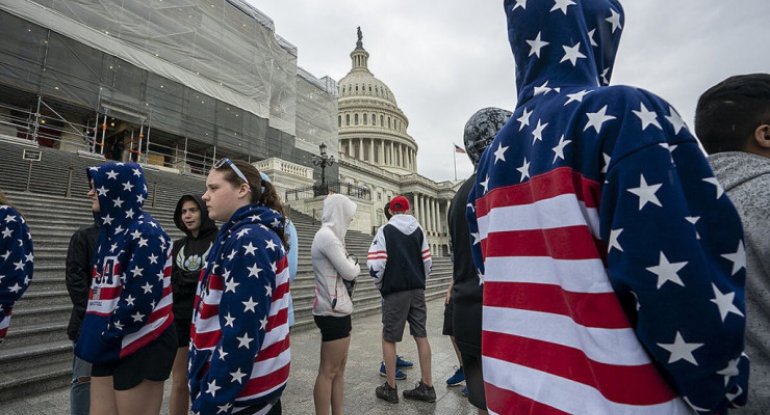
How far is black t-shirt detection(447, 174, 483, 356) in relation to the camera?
7.63 ft

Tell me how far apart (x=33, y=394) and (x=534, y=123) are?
18.3ft

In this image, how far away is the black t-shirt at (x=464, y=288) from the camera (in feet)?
7.63

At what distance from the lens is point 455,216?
8.80 ft

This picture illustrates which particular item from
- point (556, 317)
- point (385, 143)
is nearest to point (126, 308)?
point (556, 317)

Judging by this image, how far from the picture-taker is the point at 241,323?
5.43 ft

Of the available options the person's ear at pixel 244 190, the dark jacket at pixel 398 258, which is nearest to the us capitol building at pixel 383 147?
the dark jacket at pixel 398 258

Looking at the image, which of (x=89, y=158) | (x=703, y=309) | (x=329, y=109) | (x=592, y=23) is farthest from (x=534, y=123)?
(x=329, y=109)

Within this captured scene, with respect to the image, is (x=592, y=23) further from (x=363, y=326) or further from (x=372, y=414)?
(x=363, y=326)

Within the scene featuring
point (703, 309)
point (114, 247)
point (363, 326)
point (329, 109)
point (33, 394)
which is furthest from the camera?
point (329, 109)

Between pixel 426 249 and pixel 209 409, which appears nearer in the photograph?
pixel 209 409

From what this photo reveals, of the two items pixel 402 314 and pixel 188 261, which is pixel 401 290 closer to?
pixel 402 314

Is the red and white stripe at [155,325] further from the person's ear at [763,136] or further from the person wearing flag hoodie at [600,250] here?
the person's ear at [763,136]

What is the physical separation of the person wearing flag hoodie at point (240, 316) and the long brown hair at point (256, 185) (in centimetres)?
2

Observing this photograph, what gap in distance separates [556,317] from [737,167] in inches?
37.2
